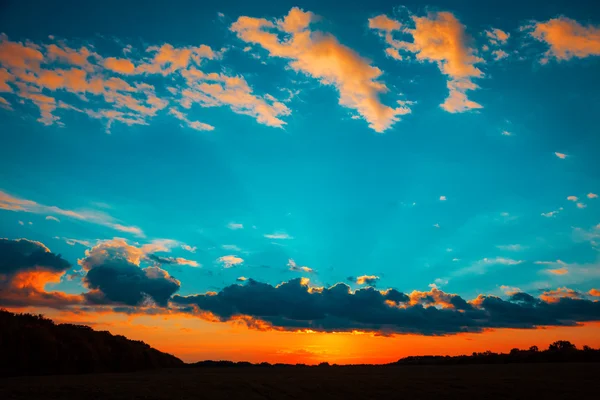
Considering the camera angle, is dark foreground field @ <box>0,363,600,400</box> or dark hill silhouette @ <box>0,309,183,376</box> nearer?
dark foreground field @ <box>0,363,600,400</box>

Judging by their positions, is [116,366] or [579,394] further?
[116,366]

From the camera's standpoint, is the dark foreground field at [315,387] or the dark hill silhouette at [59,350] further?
the dark hill silhouette at [59,350]

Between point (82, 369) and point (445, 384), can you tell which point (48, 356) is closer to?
point (82, 369)

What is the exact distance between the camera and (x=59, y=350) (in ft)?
146

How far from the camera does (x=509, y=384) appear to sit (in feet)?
103

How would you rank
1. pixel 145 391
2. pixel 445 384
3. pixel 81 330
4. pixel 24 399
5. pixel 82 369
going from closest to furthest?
pixel 24 399 < pixel 145 391 < pixel 445 384 < pixel 82 369 < pixel 81 330

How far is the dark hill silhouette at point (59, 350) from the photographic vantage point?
136 ft

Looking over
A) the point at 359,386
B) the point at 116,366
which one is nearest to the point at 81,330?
the point at 116,366

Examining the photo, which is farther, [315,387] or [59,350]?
[59,350]

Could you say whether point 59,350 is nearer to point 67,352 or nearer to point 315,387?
point 67,352

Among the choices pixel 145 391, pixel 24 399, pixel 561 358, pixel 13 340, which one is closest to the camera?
pixel 24 399

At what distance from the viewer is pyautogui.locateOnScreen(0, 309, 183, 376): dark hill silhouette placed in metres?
41.3

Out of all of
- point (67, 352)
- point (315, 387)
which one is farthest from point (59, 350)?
point (315, 387)

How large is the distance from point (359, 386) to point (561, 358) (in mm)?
47635
